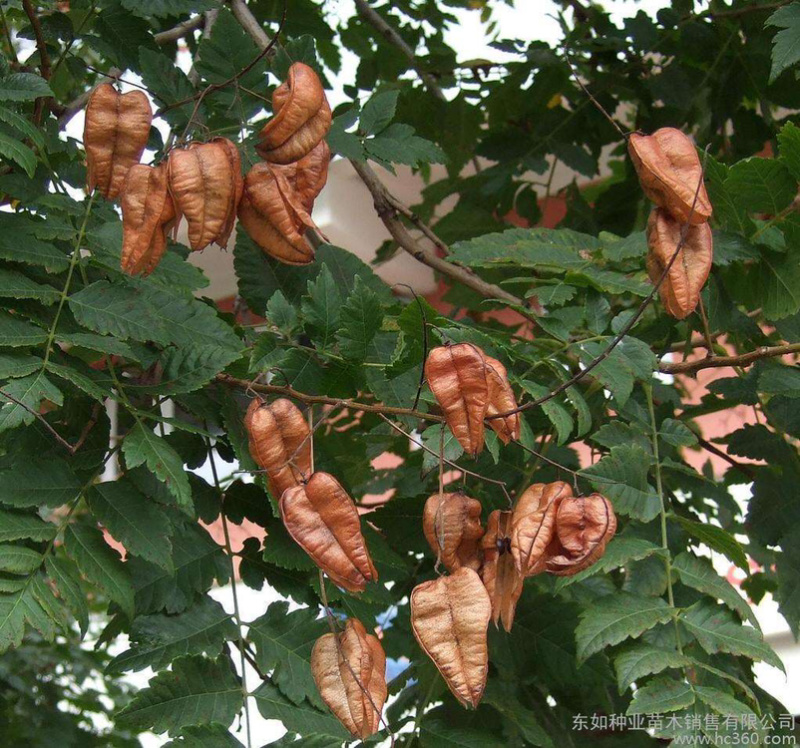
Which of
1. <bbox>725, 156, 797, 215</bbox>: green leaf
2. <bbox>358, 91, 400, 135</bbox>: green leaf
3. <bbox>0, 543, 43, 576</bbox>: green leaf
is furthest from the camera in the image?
<bbox>358, 91, 400, 135</bbox>: green leaf

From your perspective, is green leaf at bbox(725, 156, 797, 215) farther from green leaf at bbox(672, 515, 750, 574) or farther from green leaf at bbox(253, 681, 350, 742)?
green leaf at bbox(253, 681, 350, 742)

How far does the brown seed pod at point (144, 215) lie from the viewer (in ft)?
3.49

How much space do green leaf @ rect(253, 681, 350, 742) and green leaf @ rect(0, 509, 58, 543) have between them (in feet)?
0.99

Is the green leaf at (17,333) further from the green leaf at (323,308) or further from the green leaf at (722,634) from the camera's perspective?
the green leaf at (722,634)

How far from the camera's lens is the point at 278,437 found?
3.41 feet

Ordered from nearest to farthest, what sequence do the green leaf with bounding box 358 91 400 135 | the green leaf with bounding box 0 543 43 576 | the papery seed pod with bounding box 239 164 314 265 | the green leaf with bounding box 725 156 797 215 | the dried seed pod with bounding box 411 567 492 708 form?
1. the dried seed pod with bounding box 411 567 492 708
2. the green leaf with bounding box 0 543 43 576
3. the papery seed pod with bounding box 239 164 314 265
4. the green leaf with bounding box 725 156 797 215
5. the green leaf with bounding box 358 91 400 135

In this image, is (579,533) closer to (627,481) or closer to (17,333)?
(627,481)

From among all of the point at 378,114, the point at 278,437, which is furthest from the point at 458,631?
the point at 378,114

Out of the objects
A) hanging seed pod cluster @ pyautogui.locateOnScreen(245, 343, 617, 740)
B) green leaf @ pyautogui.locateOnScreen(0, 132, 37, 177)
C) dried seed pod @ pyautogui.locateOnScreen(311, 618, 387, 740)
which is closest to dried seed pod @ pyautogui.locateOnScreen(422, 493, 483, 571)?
hanging seed pod cluster @ pyautogui.locateOnScreen(245, 343, 617, 740)

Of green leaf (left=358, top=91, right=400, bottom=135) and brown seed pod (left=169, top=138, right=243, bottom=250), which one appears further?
green leaf (left=358, top=91, right=400, bottom=135)

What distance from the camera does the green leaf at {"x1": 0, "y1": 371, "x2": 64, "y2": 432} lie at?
99cm

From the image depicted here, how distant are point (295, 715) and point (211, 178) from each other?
597 millimetres

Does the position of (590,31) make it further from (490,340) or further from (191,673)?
(191,673)

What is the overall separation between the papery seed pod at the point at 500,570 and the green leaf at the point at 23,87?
0.69 m
